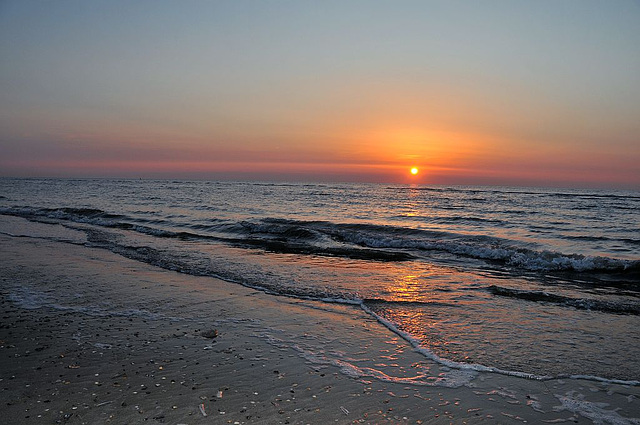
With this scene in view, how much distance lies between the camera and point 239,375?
15.0ft

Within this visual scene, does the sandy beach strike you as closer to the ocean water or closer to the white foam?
the white foam

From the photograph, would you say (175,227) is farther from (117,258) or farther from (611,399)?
(611,399)

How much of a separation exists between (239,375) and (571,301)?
288 inches

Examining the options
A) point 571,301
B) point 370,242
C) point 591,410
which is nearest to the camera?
point 591,410

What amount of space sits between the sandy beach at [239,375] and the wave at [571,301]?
3.86 metres

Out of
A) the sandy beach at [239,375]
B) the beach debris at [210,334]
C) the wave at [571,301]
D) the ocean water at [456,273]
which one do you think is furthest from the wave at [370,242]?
the beach debris at [210,334]

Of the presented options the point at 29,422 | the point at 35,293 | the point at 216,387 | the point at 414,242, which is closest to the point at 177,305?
the point at 35,293

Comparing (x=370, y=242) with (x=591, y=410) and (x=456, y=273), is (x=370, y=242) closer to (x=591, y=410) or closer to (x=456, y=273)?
(x=456, y=273)

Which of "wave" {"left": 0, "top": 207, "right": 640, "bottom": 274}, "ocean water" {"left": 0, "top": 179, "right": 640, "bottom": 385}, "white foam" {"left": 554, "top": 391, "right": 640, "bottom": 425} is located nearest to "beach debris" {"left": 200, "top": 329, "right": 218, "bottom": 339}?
"ocean water" {"left": 0, "top": 179, "right": 640, "bottom": 385}

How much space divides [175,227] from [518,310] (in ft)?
59.7

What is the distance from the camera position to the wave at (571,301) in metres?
8.10

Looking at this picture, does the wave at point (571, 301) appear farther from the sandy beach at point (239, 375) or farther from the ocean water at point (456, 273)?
the sandy beach at point (239, 375)

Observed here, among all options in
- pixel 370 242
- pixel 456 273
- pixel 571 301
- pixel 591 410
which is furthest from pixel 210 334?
pixel 370 242

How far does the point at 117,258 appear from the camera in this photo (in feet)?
40.0
